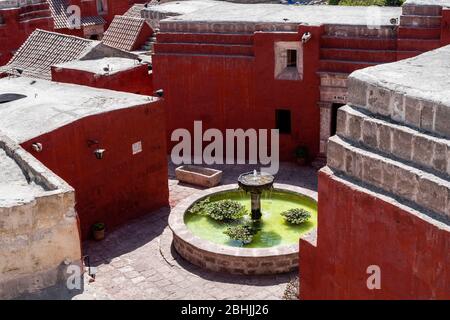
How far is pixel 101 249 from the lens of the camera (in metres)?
16.5

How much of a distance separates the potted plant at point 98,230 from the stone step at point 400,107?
9376mm

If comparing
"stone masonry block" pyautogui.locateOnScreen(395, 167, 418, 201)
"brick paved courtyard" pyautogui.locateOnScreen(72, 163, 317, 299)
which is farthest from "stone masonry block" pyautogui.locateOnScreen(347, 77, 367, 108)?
"brick paved courtyard" pyautogui.locateOnScreen(72, 163, 317, 299)

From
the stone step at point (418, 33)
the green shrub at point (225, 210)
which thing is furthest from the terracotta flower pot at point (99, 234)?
the stone step at point (418, 33)

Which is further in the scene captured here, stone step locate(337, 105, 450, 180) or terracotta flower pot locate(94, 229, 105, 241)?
terracotta flower pot locate(94, 229, 105, 241)

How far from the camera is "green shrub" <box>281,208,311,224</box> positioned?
54.0 ft

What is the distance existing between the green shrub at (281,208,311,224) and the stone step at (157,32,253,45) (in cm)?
669

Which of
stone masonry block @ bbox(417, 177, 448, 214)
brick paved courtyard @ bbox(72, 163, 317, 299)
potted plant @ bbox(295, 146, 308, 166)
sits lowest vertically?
brick paved courtyard @ bbox(72, 163, 317, 299)

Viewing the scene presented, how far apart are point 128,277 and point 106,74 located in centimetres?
832

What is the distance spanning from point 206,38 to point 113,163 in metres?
6.38

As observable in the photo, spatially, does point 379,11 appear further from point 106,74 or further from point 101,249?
point 101,249

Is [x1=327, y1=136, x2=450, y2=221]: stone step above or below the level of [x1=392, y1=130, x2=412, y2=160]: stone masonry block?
below

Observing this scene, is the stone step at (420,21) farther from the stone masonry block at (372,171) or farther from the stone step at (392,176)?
the stone masonry block at (372,171)

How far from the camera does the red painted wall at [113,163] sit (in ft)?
51.7

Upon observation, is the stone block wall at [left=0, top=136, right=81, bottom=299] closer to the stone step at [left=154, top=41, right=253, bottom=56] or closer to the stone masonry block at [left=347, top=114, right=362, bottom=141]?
the stone masonry block at [left=347, top=114, right=362, bottom=141]
